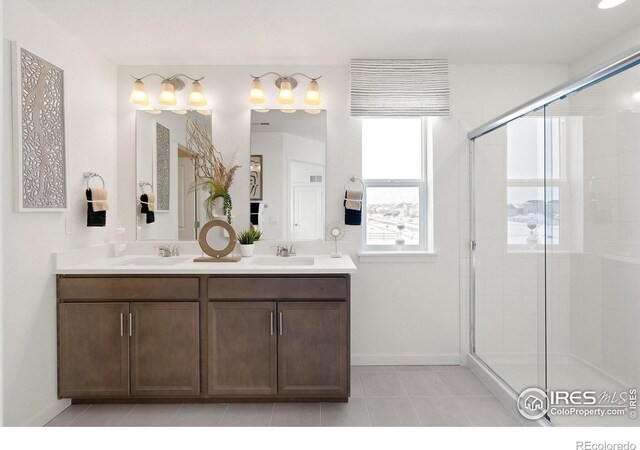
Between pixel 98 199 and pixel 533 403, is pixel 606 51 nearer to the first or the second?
pixel 533 403

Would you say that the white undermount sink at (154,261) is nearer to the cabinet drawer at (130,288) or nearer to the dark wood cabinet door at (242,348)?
the cabinet drawer at (130,288)

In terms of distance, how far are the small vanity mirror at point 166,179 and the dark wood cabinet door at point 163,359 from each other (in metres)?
0.88

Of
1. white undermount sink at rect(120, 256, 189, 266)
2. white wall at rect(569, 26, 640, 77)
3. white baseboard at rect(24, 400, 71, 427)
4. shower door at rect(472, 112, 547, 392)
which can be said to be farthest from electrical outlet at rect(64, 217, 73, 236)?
white wall at rect(569, 26, 640, 77)

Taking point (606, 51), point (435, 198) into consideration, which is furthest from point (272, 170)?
point (606, 51)

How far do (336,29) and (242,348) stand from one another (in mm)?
2188

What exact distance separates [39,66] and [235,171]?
1.40 meters

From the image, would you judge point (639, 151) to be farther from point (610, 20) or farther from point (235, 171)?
point (235, 171)

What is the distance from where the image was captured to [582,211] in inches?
82.0

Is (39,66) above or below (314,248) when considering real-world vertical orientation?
above

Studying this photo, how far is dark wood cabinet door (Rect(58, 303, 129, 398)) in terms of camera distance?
2.51 metres

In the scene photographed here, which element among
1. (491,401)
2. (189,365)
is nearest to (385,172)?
(491,401)

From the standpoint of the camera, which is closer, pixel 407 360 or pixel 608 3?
pixel 608 3

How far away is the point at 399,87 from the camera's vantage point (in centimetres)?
320

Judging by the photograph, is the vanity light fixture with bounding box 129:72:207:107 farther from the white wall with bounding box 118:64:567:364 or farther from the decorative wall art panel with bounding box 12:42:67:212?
the decorative wall art panel with bounding box 12:42:67:212
